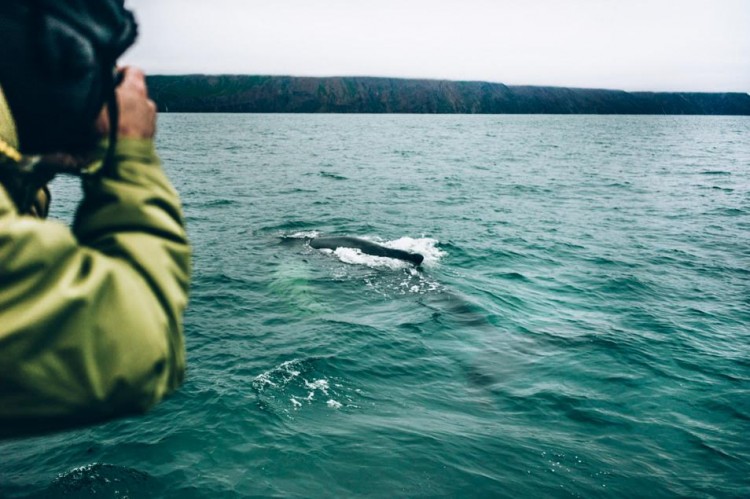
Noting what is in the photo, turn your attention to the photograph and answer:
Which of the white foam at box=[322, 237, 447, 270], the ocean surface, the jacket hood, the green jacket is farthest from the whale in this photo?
the jacket hood

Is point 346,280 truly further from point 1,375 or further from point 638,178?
point 638,178

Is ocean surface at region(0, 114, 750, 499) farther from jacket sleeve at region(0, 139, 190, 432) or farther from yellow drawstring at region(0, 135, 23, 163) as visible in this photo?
yellow drawstring at region(0, 135, 23, 163)

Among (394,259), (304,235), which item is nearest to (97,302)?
(394,259)

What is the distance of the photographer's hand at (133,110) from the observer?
1.69 m

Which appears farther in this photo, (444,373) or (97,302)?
(444,373)

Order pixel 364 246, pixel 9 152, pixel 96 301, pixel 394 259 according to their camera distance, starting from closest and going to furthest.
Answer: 1. pixel 96 301
2. pixel 9 152
3. pixel 394 259
4. pixel 364 246

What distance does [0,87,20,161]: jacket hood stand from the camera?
1.48 m

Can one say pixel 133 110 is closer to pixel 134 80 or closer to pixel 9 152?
pixel 134 80

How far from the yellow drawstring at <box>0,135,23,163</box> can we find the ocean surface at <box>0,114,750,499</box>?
269 inches

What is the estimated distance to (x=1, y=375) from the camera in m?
1.27

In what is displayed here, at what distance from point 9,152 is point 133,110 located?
418 millimetres

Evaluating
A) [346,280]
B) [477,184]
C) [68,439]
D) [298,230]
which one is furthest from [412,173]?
[68,439]

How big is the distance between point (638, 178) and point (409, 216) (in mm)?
30918

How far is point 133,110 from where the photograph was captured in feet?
5.75
